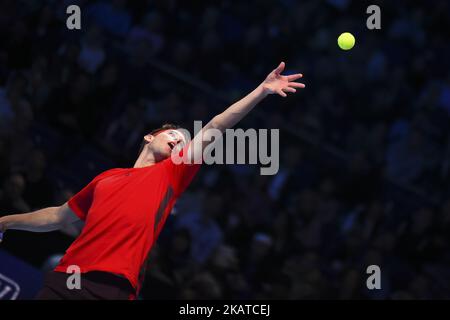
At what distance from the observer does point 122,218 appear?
12.7 feet

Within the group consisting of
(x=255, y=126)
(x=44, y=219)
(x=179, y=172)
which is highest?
(x=255, y=126)

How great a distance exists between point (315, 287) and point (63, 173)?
2846 millimetres

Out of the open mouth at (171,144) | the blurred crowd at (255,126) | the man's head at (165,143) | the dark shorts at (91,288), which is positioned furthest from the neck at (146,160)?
the blurred crowd at (255,126)

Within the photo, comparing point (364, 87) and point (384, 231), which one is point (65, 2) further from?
point (384, 231)

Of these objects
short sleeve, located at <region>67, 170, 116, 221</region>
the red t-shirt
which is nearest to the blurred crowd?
short sleeve, located at <region>67, 170, 116, 221</region>

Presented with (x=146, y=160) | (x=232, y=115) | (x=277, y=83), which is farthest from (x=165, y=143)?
(x=277, y=83)

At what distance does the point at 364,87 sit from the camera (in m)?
9.62

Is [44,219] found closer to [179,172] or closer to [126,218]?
[126,218]

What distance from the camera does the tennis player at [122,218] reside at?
3.77m

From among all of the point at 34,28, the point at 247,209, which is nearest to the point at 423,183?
the point at 247,209

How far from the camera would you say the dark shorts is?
146 inches

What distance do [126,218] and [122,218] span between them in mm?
21

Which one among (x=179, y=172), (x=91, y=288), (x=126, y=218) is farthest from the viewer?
(x=179, y=172)

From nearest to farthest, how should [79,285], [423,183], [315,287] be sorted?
1. [79,285]
2. [315,287]
3. [423,183]
